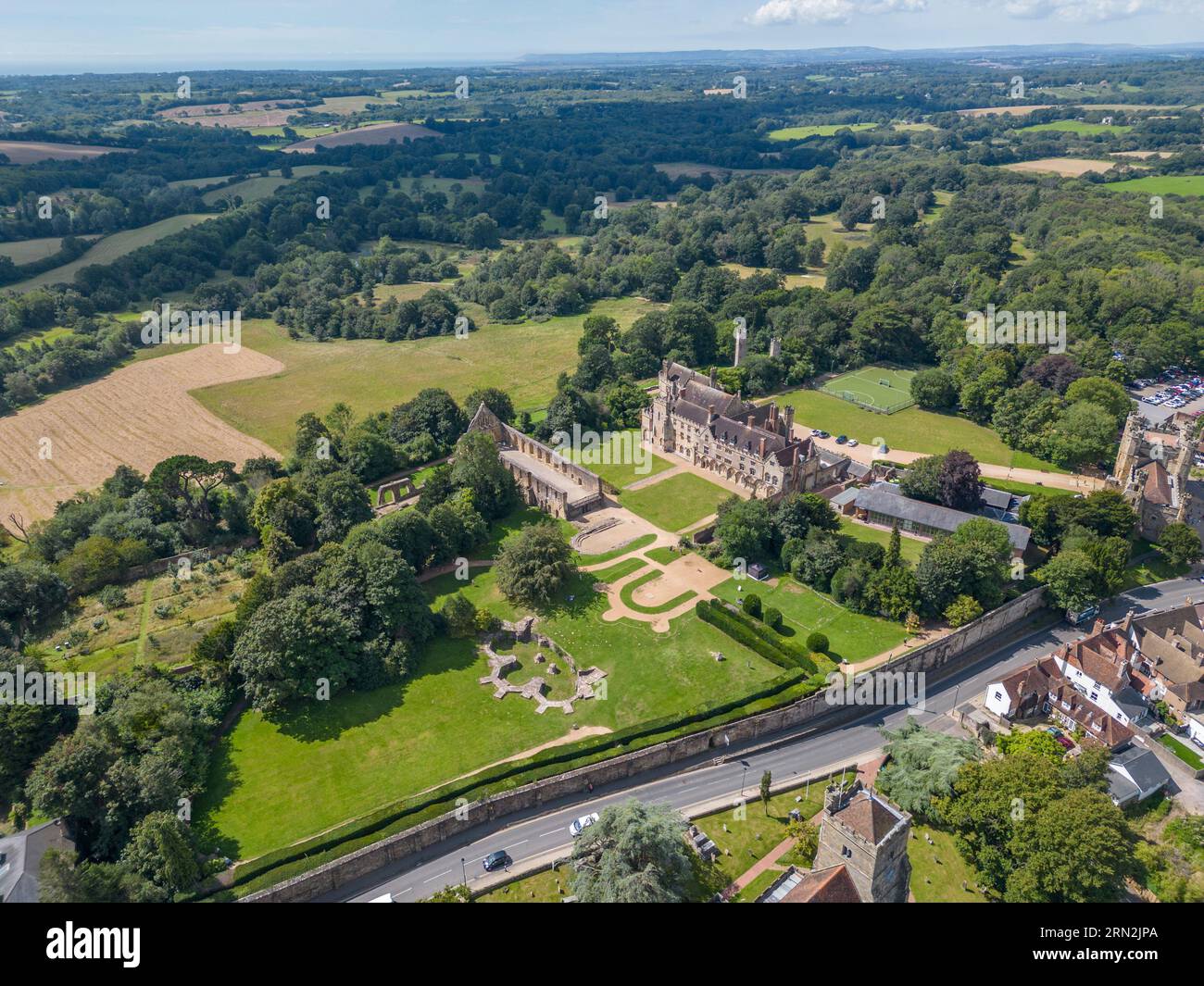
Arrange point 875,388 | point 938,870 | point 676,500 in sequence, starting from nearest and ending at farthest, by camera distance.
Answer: point 938,870, point 676,500, point 875,388

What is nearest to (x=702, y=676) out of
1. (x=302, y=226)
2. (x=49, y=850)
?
(x=49, y=850)

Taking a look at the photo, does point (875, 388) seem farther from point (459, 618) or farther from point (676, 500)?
point (459, 618)

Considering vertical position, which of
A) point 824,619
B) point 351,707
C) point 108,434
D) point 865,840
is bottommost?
point 351,707

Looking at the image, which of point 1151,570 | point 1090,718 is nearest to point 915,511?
point 1151,570

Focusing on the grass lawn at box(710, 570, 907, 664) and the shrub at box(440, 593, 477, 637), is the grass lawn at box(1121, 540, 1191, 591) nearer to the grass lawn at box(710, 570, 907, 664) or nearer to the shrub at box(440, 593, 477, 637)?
the grass lawn at box(710, 570, 907, 664)

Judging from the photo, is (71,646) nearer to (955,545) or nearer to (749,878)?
(749,878)
